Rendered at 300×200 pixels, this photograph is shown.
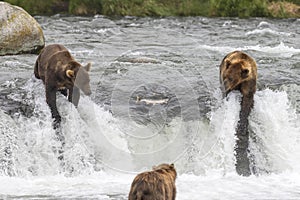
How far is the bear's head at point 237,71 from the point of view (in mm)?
10648

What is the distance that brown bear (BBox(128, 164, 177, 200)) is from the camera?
667 centimetres

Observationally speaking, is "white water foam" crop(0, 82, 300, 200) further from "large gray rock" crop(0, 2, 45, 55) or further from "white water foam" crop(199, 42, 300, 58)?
"white water foam" crop(199, 42, 300, 58)

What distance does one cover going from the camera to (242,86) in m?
10.9

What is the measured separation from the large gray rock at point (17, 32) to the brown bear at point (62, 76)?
4814 millimetres

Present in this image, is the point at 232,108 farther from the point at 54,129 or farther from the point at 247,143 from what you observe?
the point at 54,129

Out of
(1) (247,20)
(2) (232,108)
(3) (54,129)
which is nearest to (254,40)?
(1) (247,20)

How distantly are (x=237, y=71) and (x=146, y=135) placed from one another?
5.78ft

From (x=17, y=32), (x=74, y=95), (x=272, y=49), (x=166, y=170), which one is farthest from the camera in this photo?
(x=272, y=49)

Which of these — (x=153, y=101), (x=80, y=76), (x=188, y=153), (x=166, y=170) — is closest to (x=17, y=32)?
(x=153, y=101)

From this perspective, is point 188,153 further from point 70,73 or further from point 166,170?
point 166,170

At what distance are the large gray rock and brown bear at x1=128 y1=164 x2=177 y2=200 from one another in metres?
9.53

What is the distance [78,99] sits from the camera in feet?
36.6

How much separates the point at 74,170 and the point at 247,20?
14.9 m

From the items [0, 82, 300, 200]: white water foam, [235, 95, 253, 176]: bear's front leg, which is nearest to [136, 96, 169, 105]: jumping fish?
[0, 82, 300, 200]: white water foam
